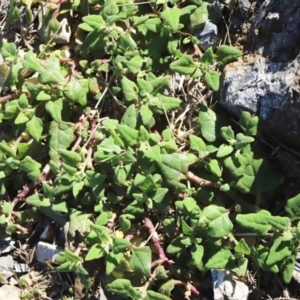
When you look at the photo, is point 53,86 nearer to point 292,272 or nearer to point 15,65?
point 15,65

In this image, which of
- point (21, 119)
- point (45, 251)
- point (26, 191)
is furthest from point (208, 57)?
point (45, 251)

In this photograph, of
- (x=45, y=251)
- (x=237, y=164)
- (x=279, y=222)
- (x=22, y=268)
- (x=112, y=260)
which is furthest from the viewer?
(x=22, y=268)

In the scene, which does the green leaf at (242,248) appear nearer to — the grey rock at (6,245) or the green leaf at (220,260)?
the green leaf at (220,260)

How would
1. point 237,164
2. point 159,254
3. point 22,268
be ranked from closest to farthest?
point 237,164
point 159,254
point 22,268

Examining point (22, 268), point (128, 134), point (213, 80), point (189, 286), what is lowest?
point (22, 268)

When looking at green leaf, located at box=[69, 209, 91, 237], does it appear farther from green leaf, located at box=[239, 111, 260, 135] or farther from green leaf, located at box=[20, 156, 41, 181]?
green leaf, located at box=[239, 111, 260, 135]

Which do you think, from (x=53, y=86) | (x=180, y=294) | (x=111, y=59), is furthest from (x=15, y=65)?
(x=180, y=294)

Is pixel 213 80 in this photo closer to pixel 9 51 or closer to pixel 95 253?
pixel 95 253
